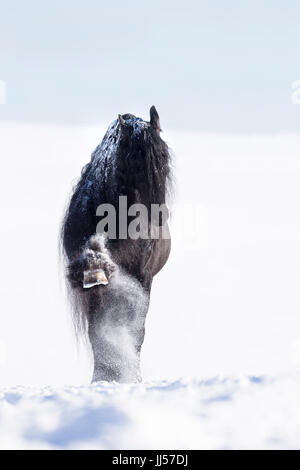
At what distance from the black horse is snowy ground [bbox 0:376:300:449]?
2.52 meters

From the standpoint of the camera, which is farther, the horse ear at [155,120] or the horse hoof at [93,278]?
the horse ear at [155,120]

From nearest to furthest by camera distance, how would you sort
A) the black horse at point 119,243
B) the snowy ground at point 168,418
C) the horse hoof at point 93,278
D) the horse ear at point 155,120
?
the snowy ground at point 168,418 → the horse hoof at point 93,278 → the black horse at point 119,243 → the horse ear at point 155,120

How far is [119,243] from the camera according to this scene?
684cm

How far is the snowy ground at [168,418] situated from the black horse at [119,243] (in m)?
2.52

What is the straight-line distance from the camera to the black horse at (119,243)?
22.6 feet

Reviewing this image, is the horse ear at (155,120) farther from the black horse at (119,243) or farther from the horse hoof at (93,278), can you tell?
the horse hoof at (93,278)

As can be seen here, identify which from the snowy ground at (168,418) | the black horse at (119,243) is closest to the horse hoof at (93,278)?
the black horse at (119,243)

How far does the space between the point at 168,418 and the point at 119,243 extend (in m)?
3.09

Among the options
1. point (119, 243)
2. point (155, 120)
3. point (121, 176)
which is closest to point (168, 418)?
point (119, 243)

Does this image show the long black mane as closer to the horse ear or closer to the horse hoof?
the horse ear

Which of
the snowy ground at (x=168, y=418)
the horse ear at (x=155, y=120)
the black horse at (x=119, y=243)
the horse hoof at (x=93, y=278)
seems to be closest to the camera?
the snowy ground at (x=168, y=418)

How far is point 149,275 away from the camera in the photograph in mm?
7277
